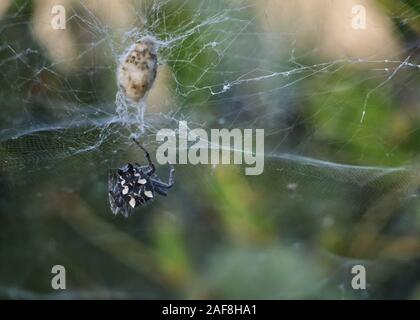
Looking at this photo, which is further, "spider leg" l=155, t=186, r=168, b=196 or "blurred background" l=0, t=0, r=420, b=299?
"spider leg" l=155, t=186, r=168, b=196

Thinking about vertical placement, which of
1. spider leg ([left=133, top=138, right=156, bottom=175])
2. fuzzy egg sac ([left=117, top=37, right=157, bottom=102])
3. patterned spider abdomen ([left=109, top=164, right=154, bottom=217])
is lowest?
patterned spider abdomen ([left=109, top=164, right=154, bottom=217])

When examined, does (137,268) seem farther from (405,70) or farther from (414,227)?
(405,70)

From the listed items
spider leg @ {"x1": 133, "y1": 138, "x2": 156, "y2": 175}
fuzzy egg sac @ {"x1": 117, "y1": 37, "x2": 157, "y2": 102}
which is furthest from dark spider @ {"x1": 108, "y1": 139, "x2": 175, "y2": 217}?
fuzzy egg sac @ {"x1": 117, "y1": 37, "x2": 157, "y2": 102}

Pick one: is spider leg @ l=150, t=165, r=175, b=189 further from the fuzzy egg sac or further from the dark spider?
the fuzzy egg sac

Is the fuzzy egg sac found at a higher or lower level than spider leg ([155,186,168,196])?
higher

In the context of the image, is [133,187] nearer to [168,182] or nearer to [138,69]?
[168,182]
